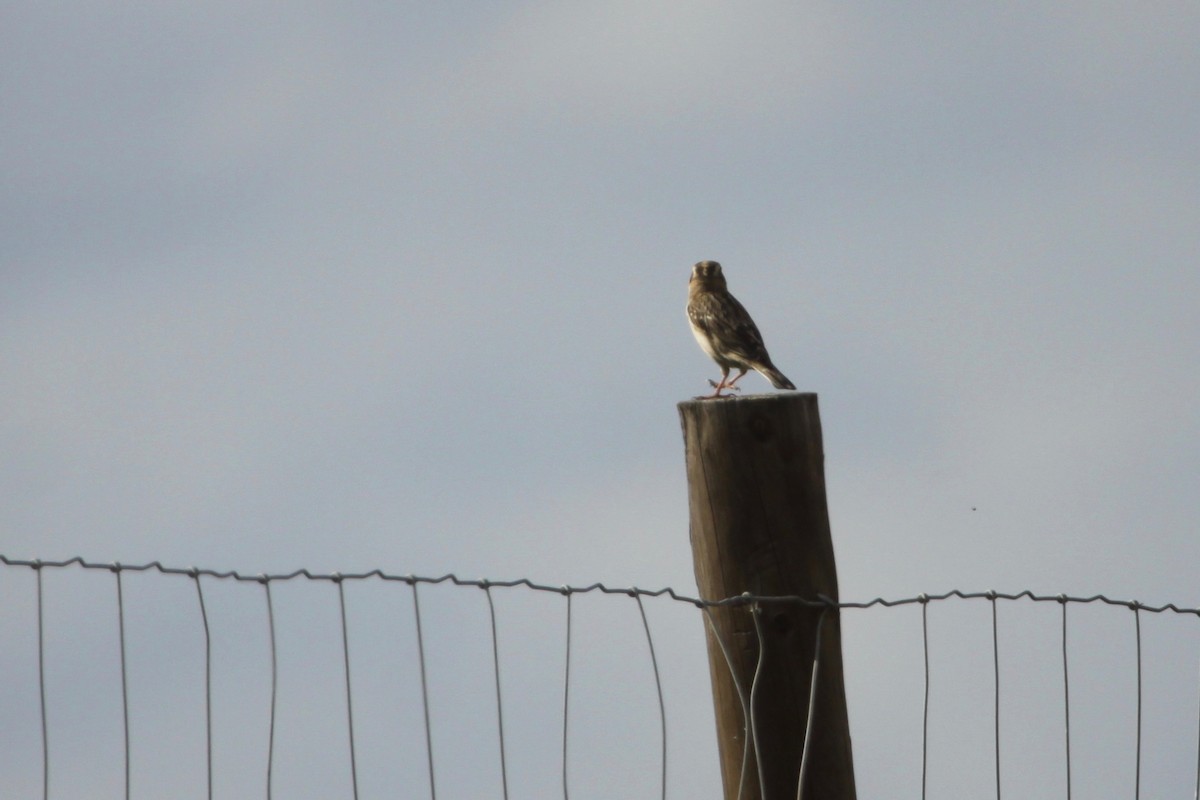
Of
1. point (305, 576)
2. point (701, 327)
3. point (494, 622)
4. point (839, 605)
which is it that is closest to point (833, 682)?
point (839, 605)

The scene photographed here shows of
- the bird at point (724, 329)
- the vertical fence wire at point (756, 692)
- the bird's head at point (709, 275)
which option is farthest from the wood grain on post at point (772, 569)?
the bird's head at point (709, 275)

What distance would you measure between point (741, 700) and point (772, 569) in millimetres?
438

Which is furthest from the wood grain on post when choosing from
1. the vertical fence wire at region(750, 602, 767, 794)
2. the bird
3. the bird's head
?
the bird's head

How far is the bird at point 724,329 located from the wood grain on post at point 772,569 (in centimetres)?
670

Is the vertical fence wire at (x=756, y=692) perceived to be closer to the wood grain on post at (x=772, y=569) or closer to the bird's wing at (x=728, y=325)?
the wood grain on post at (x=772, y=569)

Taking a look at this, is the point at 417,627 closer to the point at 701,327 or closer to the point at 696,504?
the point at 696,504

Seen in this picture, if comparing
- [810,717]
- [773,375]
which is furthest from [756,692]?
[773,375]

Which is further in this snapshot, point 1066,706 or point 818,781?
point 1066,706

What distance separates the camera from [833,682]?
515cm

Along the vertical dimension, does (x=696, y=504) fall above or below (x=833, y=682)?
above

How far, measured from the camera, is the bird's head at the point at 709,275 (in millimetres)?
13984

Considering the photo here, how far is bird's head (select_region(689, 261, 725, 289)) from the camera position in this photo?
14.0 m

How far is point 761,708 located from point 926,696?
0.54 metres

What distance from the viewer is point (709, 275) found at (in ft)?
45.9
